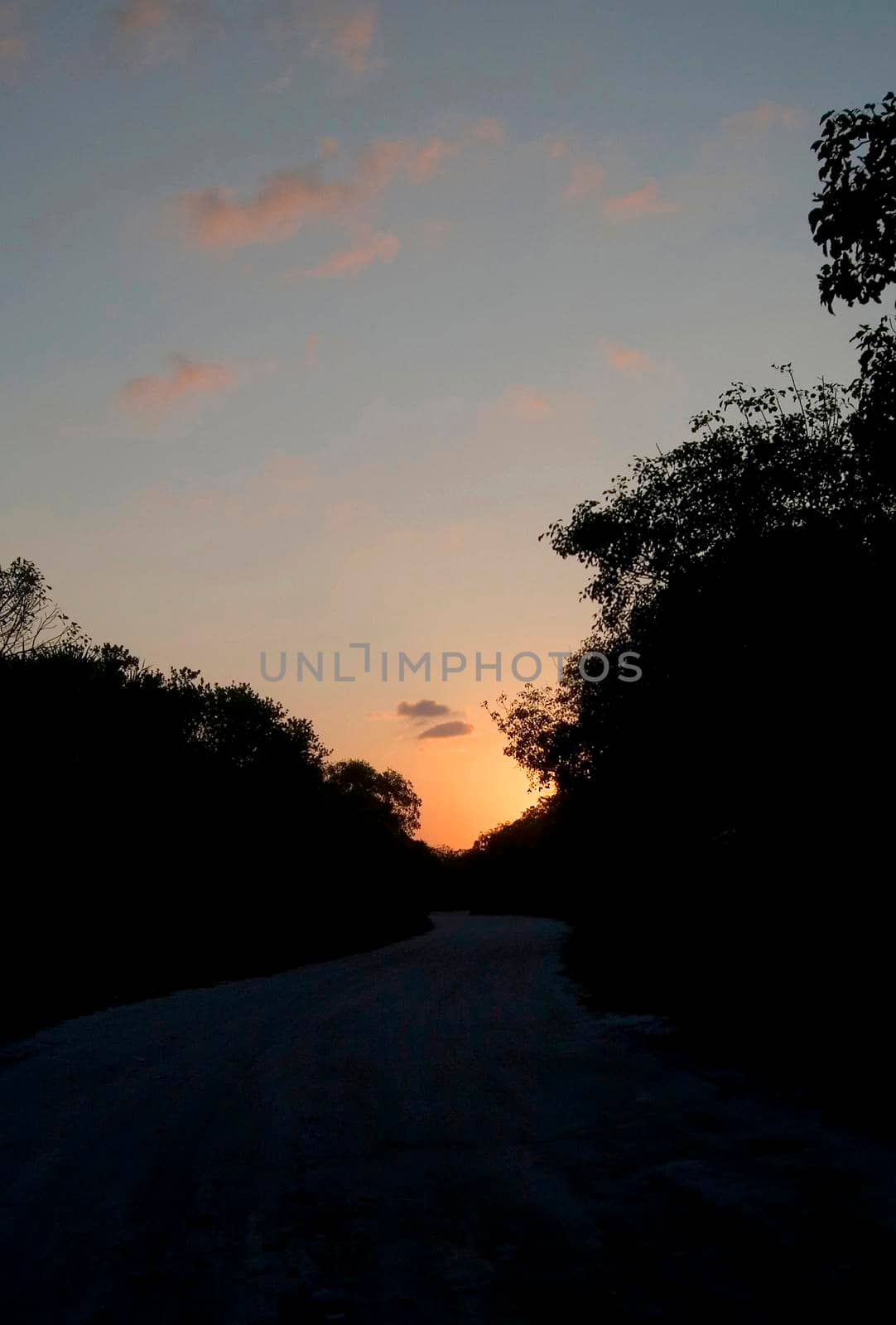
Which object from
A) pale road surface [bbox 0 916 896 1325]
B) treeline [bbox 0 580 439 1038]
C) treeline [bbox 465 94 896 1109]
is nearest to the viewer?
pale road surface [bbox 0 916 896 1325]

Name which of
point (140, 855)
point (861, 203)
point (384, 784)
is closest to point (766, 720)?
point (861, 203)

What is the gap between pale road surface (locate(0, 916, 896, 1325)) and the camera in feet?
17.2

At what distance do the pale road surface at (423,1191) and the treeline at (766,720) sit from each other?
231 centimetres

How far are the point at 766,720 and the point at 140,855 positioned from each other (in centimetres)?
2072

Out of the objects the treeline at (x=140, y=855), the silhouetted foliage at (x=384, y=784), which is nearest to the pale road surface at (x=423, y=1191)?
the treeline at (x=140, y=855)

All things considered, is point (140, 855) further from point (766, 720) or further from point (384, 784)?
point (384, 784)

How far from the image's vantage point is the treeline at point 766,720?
12.7 metres

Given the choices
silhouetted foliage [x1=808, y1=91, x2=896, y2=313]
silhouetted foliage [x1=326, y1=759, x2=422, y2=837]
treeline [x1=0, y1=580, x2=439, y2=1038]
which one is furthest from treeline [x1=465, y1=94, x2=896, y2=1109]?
silhouetted foliage [x1=326, y1=759, x2=422, y2=837]

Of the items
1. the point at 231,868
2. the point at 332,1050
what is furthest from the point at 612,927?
the point at 332,1050

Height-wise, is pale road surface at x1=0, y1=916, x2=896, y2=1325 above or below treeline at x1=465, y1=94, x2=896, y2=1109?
below

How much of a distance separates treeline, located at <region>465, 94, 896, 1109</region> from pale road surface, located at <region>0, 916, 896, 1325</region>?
231cm

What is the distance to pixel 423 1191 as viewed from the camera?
7.07 m

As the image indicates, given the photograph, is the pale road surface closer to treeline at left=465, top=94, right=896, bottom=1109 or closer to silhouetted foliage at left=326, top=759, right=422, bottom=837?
treeline at left=465, top=94, right=896, bottom=1109

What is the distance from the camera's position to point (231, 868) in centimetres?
3778
